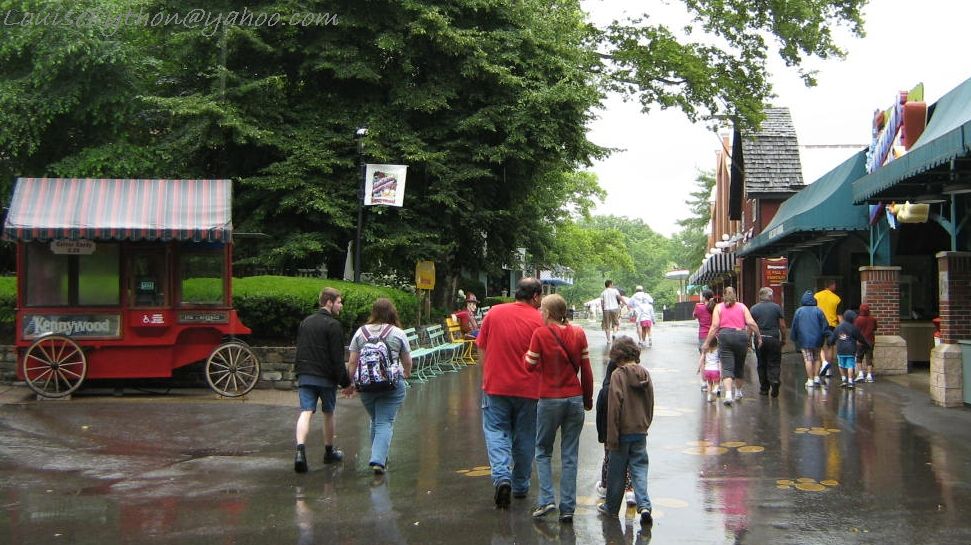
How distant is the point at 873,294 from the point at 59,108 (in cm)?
1718

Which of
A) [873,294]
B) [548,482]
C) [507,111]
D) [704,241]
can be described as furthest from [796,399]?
[704,241]

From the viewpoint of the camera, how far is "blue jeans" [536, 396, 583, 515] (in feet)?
21.5

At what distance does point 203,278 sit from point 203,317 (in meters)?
0.62

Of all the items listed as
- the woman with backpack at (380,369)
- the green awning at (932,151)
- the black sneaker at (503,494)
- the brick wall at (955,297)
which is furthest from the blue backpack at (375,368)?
the brick wall at (955,297)

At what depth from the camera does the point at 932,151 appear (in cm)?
1060

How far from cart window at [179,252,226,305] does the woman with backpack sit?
5.73 metres

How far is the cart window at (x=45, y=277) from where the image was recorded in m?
12.8

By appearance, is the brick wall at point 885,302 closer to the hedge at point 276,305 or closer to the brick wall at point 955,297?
the brick wall at point 955,297

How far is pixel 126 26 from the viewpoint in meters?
20.2

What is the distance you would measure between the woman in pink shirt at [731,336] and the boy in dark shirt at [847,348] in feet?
9.76

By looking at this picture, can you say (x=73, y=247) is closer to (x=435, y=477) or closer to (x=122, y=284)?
(x=122, y=284)

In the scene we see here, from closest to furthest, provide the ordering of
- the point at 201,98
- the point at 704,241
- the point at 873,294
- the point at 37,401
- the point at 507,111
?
1. the point at 37,401
2. the point at 873,294
3. the point at 201,98
4. the point at 507,111
5. the point at 704,241

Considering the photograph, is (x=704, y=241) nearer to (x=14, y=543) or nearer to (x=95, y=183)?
(x=95, y=183)

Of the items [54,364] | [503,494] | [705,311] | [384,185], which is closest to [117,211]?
[54,364]
